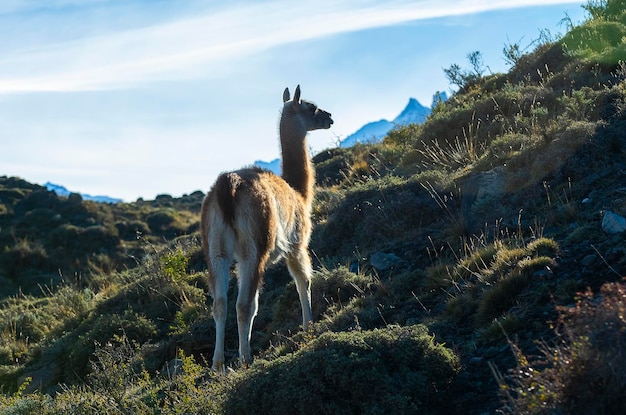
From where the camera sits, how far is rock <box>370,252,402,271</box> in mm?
8438

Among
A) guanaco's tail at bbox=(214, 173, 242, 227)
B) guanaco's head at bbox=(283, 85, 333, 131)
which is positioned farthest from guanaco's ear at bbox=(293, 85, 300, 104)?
guanaco's tail at bbox=(214, 173, 242, 227)

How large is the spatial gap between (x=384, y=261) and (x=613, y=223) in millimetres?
2858

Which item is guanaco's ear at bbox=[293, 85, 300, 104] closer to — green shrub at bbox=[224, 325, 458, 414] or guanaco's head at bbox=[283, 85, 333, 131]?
guanaco's head at bbox=[283, 85, 333, 131]

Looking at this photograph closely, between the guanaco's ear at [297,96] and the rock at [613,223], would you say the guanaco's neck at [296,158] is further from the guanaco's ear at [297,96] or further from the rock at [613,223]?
Result: the rock at [613,223]

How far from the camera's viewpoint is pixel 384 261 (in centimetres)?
856

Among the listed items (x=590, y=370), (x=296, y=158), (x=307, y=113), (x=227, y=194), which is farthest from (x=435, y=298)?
(x=307, y=113)

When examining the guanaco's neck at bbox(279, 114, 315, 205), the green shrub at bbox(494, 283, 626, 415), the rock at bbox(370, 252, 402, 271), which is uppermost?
the guanaco's neck at bbox(279, 114, 315, 205)

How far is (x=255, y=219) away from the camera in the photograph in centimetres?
692

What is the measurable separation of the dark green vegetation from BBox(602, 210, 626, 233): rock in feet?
0.32

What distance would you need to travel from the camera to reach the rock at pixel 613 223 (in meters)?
6.41

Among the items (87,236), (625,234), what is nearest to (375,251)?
(625,234)

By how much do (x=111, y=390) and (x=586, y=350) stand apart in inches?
161

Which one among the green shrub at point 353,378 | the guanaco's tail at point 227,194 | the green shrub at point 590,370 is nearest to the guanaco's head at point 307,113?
the guanaco's tail at point 227,194

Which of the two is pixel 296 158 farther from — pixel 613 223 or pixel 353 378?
pixel 353 378
